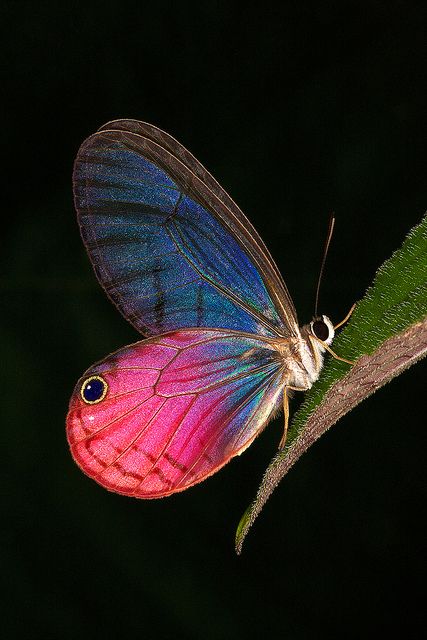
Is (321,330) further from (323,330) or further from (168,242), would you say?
(168,242)

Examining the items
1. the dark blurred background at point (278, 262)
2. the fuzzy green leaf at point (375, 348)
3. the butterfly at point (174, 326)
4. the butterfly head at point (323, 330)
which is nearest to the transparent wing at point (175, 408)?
the butterfly at point (174, 326)

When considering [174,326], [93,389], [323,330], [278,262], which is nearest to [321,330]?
[323,330]

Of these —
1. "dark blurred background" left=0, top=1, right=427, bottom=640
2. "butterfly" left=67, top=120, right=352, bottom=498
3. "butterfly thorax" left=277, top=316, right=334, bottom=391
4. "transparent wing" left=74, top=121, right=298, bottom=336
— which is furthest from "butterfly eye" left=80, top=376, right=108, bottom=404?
"dark blurred background" left=0, top=1, right=427, bottom=640

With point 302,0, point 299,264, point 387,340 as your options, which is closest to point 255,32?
point 302,0

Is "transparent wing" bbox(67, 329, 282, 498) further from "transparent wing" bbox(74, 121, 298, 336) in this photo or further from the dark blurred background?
the dark blurred background

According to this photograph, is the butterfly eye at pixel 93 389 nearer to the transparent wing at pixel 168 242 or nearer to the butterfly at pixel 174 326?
the butterfly at pixel 174 326

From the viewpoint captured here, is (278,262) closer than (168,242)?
No

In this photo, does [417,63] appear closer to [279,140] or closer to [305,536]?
[279,140]
